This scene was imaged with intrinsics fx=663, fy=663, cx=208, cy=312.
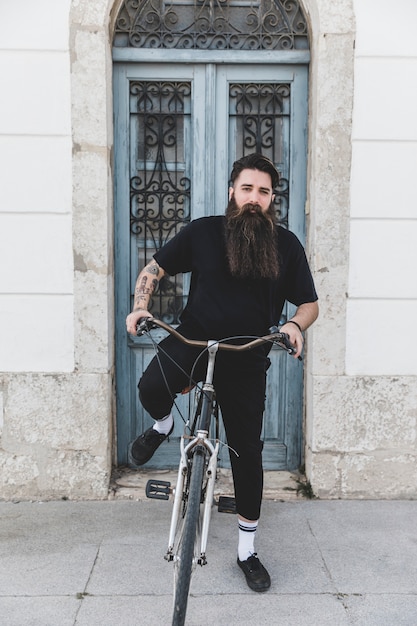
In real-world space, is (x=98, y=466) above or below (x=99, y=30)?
below

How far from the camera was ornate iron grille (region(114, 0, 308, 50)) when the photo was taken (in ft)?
14.6

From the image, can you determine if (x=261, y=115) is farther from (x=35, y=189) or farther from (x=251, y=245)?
(x=251, y=245)

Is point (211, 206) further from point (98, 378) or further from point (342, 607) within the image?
point (342, 607)

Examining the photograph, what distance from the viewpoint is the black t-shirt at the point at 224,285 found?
3.12m

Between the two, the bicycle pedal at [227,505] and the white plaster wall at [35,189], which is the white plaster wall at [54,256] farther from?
the bicycle pedal at [227,505]

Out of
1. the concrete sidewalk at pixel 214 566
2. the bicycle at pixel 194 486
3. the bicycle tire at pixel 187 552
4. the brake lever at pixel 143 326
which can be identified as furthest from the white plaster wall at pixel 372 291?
the bicycle tire at pixel 187 552

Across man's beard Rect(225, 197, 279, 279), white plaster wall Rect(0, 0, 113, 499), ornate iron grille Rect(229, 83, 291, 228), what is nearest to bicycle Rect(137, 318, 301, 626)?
man's beard Rect(225, 197, 279, 279)

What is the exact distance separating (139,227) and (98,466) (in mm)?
1635

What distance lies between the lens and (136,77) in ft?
14.7

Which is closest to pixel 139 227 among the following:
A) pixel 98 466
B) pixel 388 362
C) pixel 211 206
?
pixel 211 206

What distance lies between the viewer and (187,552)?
2504 mm

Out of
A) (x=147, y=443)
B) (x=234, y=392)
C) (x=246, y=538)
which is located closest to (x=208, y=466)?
(x=234, y=392)

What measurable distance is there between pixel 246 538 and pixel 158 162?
254 cm

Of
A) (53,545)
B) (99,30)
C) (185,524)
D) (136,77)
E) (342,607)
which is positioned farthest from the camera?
(136,77)
